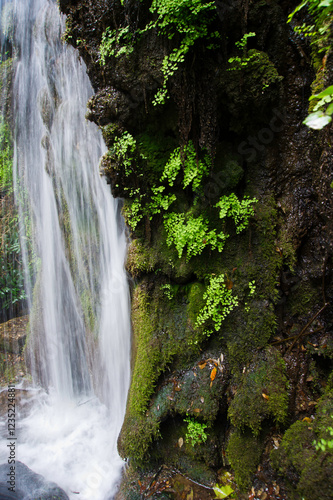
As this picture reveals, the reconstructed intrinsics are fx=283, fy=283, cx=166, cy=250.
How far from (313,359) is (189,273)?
2.01m

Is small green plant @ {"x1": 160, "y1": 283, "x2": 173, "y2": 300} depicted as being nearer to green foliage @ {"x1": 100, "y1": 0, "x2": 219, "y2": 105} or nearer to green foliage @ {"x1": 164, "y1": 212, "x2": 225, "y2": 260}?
green foliage @ {"x1": 164, "y1": 212, "x2": 225, "y2": 260}

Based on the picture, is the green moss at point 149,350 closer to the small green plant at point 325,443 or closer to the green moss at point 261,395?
the green moss at point 261,395

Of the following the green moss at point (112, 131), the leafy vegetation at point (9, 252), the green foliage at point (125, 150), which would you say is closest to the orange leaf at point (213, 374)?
the green foliage at point (125, 150)

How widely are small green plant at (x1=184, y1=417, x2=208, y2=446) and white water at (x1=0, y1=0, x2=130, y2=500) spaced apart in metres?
1.54

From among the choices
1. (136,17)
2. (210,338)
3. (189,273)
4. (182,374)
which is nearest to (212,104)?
(136,17)

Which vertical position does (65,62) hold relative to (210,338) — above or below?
above

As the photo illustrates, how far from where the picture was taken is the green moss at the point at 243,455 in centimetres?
360

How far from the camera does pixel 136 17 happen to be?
3781 millimetres

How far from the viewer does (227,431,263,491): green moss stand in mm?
3604

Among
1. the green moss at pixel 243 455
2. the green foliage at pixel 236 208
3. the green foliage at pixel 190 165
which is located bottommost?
the green moss at pixel 243 455

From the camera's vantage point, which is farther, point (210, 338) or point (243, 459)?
point (210, 338)

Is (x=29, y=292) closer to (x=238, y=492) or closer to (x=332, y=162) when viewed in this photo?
(x=238, y=492)

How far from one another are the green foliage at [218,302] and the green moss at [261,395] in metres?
0.77

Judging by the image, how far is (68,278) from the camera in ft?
21.8
